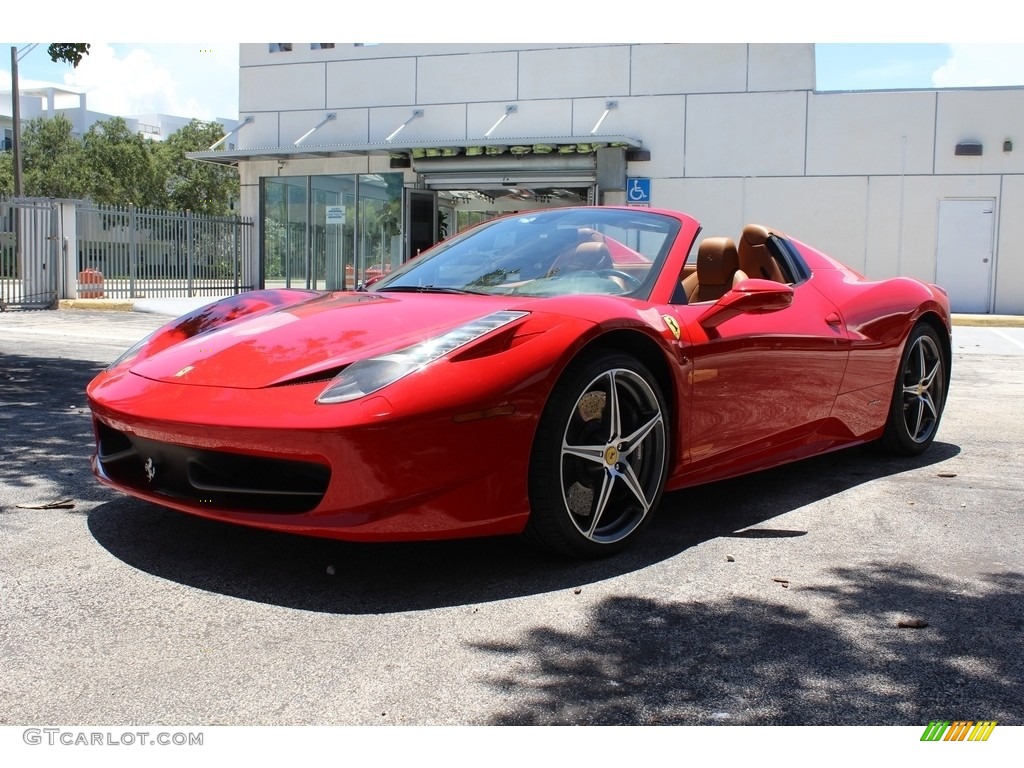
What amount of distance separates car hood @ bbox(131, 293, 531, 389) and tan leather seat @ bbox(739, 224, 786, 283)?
1.59 metres

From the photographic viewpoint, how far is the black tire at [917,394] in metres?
5.17

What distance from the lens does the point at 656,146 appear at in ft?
68.8

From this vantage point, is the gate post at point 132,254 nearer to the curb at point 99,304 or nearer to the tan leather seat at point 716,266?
the curb at point 99,304

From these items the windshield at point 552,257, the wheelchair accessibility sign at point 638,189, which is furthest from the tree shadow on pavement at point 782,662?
the wheelchair accessibility sign at point 638,189

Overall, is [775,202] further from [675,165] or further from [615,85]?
[615,85]

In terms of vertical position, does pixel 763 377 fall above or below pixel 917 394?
above

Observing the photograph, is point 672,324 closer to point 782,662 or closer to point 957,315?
point 782,662

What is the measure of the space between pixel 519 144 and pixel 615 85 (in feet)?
8.17

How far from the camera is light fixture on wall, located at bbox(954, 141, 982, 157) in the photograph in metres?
19.5

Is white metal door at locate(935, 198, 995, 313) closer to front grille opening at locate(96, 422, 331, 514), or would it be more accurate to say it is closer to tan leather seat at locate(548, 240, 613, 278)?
tan leather seat at locate(548, 240, 613, 278)

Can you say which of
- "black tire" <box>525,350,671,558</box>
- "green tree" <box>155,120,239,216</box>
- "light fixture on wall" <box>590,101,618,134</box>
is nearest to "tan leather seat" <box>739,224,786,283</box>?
"black tire" <box>525,350,671,558</box>
